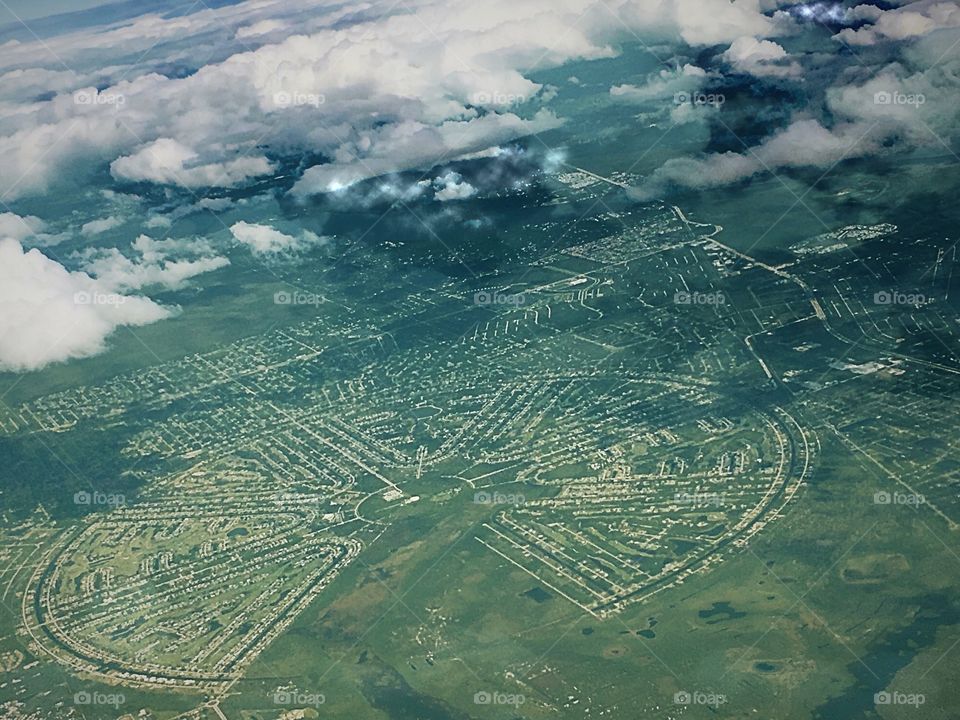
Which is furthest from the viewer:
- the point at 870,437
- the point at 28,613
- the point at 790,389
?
the point at 790,389

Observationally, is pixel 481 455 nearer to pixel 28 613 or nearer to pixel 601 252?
pixel 28 613

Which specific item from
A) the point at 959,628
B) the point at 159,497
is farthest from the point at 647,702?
the point at 159,497

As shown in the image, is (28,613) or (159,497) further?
(159,497)

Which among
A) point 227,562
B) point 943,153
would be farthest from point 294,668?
point 943,153

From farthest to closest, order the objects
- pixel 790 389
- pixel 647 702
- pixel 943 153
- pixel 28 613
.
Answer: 1. pixel 943 153
2. pixel 790 389
3. pixel 28 613
4. pixel 647 702

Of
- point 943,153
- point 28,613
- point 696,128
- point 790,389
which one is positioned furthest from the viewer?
point 696,128

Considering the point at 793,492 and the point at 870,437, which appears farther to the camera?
the point at 870,437

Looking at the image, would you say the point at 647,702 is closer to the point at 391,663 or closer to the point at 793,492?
the point at 391,663

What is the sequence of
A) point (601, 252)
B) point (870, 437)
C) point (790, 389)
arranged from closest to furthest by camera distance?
point (870, 437)
point (790, 389)
point (601, 252)
